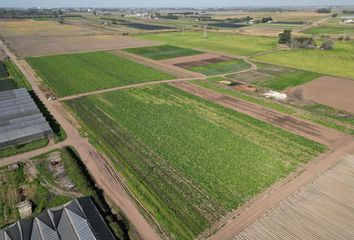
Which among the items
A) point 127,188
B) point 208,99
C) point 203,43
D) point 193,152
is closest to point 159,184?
point 127,188

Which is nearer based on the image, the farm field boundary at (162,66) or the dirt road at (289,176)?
the dirt road at (289,176)

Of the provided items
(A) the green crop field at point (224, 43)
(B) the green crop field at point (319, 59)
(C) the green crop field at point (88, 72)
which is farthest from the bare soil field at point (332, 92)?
(A) the green crop field at point (224, 43)

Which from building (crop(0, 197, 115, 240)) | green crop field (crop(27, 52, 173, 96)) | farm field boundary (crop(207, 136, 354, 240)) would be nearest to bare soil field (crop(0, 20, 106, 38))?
green crop field (crop(27, 52, 173, 96))

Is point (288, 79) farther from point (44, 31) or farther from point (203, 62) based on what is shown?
point (44, 31)

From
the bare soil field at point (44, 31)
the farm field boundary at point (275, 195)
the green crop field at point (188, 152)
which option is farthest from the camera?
the bare soil field at point (44, 31)

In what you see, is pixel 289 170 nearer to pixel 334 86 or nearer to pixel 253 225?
pixel 253 225

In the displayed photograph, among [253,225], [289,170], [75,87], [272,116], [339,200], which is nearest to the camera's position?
[253,225]

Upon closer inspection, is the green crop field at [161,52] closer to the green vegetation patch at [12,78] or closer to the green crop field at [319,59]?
the green crop field at [319,59]

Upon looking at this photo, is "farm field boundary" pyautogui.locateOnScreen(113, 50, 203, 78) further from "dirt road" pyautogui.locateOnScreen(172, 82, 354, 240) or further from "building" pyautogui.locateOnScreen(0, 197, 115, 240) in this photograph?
"building" pyautogui.locateOnScreen(0, 197, 115, 240)
